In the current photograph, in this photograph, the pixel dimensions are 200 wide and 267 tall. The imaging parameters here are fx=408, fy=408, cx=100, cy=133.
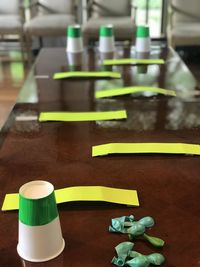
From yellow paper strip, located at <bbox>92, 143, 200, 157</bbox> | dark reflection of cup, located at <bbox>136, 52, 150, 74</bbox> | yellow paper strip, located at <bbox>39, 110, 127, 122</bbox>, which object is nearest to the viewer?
yellow paper strip, located at <bbox>92, 143, 200, 157</bbox>

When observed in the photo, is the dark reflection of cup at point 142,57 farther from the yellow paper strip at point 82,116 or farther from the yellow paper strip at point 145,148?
the yellow paper strip at point 145,148

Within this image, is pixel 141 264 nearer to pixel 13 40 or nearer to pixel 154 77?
pixel 154 77

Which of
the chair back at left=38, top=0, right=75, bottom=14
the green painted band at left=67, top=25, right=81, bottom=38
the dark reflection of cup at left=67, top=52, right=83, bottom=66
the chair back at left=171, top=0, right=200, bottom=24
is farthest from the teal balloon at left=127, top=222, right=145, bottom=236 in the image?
the chair back at left=38, top=0, right=75, bottom=14

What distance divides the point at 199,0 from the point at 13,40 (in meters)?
2.11

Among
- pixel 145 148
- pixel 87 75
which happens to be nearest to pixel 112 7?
pixel 87 75

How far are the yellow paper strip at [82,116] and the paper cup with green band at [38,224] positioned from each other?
66 cm

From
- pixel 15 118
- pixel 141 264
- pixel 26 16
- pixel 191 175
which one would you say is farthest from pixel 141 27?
pixel 26 16

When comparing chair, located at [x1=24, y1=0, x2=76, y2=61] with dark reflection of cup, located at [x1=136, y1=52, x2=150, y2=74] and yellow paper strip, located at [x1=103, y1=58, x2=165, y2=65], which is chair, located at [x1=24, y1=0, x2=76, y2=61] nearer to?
dark reflection of cup, located at [x1=136, y1=52, x2=150, y2=74]

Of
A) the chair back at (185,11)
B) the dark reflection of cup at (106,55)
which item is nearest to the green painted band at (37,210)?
the dark reflection of cup at (106,55)

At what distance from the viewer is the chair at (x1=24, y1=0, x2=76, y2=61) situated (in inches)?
160

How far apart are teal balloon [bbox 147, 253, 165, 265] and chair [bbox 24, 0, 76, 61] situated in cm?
359

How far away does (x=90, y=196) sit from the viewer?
3.03 ft

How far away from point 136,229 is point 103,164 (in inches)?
12.3

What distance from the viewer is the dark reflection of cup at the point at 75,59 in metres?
2.11
